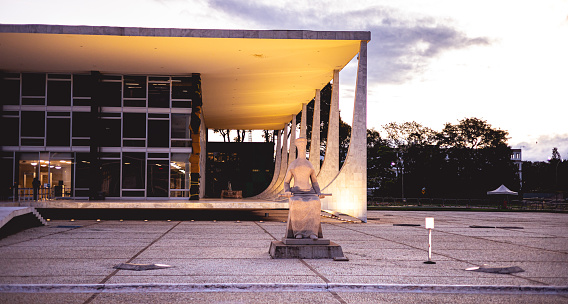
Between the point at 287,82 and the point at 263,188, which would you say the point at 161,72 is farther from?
the point at 263,188

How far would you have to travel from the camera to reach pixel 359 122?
25.5 meters

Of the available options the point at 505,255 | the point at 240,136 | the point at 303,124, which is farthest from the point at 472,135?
the point at 505,255

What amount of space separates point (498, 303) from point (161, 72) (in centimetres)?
2575

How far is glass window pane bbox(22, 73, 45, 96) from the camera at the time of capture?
3044 centimetres

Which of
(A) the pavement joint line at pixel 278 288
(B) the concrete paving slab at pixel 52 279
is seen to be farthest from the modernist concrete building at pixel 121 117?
(B) the concrete paving slab at pixel 52 279

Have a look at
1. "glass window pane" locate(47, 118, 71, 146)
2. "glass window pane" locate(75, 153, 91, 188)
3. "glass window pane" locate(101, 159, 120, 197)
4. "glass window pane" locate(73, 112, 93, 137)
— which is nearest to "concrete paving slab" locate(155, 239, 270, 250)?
"glass window pane" locate(101, 159, 120, 197)

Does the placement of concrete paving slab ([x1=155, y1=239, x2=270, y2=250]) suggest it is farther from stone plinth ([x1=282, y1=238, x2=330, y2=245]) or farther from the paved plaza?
stone plinth ([x1=282, y1=238, x2=330, y2=245])

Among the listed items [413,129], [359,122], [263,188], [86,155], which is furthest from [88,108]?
[413,129]

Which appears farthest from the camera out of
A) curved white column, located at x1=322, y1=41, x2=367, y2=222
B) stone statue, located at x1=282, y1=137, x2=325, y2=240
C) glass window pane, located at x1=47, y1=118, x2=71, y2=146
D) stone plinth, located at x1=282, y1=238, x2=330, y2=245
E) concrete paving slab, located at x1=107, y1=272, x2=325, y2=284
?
glass window pane, located at x1=47, y1=118, x2=71, y2=146

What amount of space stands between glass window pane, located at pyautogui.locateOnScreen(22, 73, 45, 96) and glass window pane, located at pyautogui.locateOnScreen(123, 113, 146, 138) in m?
4.91

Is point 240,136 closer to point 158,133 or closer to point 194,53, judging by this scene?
point 158,133

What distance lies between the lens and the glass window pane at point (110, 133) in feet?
101

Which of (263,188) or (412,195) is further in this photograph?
(412,195)

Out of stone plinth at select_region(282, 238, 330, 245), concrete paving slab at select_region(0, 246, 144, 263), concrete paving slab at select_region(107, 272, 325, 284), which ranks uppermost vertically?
stone plinth at select_region(282, 238, 330, 245)
